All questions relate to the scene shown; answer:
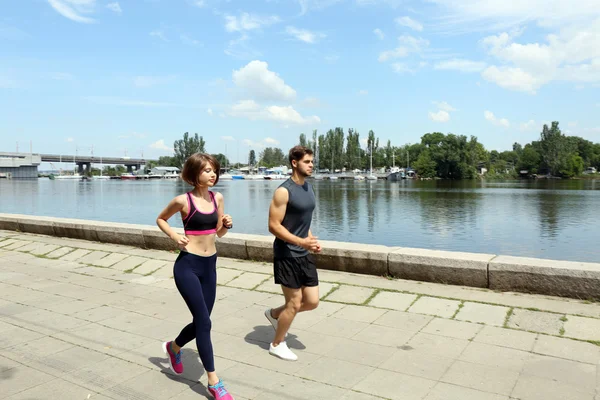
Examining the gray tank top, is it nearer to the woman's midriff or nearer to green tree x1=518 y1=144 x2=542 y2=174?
the woman's midriff

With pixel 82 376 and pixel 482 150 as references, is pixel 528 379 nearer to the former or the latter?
pixel 82 376

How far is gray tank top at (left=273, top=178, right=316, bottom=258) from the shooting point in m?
4.30

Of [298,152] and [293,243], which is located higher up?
[298,152]

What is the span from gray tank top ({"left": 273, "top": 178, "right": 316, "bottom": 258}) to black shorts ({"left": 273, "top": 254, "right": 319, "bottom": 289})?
0.15ft

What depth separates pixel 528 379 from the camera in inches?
153

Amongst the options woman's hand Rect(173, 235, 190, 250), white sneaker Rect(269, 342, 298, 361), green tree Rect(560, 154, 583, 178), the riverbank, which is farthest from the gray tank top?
green tree Rect(560, 154, 583, 178)

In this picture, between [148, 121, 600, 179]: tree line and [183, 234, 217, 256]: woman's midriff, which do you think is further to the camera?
[148, 121, 600, 179]: tree line

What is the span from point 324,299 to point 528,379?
280 cm

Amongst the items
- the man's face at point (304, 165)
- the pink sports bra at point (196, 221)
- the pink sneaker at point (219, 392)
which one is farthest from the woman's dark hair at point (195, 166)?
the pink sneaker at point (219, 392)

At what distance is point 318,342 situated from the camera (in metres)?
4.85

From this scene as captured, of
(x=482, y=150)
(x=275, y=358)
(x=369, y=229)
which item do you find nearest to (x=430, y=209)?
(x=369, y=229)

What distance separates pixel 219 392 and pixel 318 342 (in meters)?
1.50

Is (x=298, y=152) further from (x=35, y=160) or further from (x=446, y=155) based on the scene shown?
(x=35, y=160)

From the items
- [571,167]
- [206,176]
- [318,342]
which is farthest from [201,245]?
[571,167]
